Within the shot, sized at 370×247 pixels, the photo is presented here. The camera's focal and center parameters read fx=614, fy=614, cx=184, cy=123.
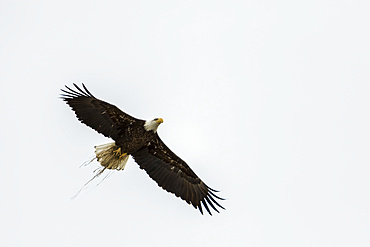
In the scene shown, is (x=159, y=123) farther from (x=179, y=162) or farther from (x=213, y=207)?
(x=213, y=207)

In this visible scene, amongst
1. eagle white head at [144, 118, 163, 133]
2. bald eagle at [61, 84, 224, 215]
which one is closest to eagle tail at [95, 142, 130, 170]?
bald eagle at [61, 84, 224, 215]

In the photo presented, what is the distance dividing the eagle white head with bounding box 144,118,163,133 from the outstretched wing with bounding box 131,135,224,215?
40cm

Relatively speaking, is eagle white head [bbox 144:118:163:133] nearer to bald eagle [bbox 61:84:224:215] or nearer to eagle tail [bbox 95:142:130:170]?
bald eagle [bbox 61:84:224:215]

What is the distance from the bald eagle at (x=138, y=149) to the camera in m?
12.8

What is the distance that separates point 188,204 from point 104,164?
2013 millimetres

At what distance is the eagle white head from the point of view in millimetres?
12820

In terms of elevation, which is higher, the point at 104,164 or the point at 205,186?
the point at 205,186

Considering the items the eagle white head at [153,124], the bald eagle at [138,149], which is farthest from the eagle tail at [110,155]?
the eagle white head at [153,124]

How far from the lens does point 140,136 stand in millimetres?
12945

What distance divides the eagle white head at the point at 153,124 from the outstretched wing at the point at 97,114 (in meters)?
0.15

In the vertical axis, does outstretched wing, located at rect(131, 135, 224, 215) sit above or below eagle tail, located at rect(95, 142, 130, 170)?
above

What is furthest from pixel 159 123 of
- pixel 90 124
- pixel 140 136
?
pixel 90 124

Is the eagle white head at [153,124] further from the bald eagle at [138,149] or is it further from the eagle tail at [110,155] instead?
the eagle tail at [110,155]

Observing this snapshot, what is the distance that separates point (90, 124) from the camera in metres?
12.8
